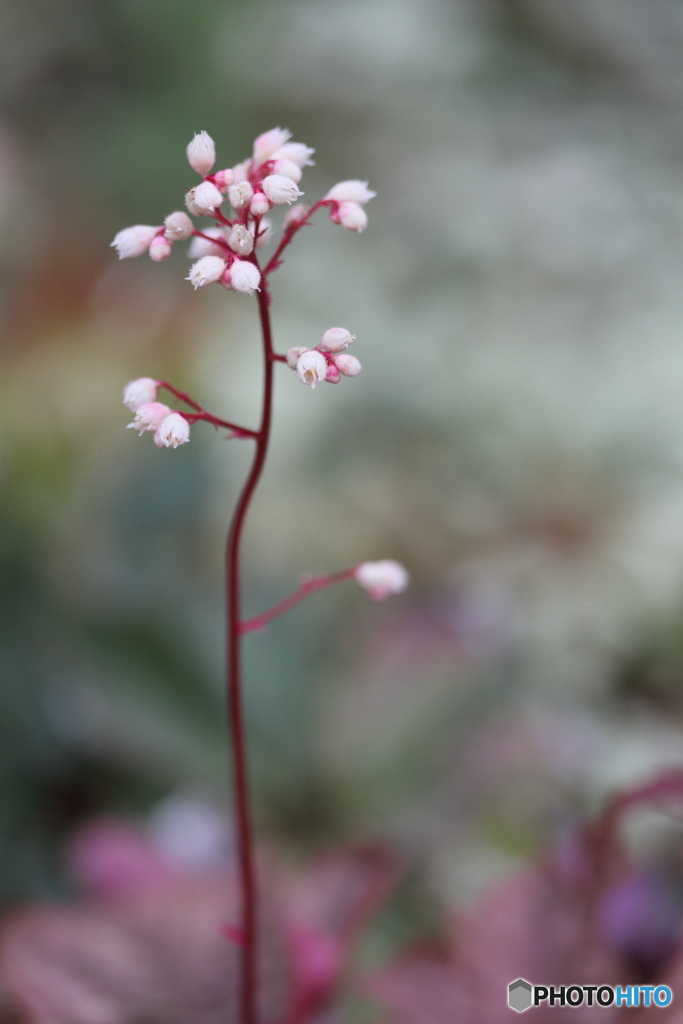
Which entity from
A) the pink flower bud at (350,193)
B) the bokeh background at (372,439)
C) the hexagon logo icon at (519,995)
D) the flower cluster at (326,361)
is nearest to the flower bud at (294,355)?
the flower cluster at (326,361)

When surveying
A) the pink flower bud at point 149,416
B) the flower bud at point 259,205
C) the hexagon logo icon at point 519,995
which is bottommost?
the hexagon logo icon at point 519,995

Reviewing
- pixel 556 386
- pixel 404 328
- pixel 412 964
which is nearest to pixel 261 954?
pixel 412 964

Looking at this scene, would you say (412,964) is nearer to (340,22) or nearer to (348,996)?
(348,996)

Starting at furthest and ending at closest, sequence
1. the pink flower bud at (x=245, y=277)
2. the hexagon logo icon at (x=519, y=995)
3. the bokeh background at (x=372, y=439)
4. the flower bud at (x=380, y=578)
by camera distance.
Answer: the bokeh background at (x=372, y=439), the hexagon logo icon at (x=519, y=995), the flower bud at (x=380, y=578), the pink flower bud at (x=245, y=277)

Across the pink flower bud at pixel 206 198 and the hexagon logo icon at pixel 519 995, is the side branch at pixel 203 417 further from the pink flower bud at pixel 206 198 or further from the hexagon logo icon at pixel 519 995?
the hexagon logo icon at pixel 519 995

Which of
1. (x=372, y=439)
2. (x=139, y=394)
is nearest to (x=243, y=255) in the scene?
(x=139, y=394)

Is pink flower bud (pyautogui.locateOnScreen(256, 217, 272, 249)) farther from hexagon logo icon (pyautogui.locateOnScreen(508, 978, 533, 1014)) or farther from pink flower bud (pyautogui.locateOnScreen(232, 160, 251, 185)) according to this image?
hexagon logo icon (pyautogui.locateOnScreen(508, 978, 533, 1014))

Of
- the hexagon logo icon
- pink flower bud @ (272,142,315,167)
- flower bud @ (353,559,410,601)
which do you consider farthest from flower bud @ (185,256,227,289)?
the hexagon logo icon
